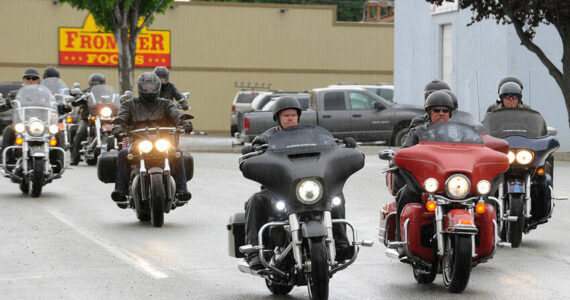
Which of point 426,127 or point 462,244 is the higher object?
point 426,127

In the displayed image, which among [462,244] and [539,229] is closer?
[462,244]

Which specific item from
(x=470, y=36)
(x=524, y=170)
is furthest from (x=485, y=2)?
(x=524, y=170)

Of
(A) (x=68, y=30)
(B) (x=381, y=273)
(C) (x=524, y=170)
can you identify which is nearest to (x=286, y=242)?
(B) (x=381, y=273)

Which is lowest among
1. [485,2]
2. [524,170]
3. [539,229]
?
[539,229]

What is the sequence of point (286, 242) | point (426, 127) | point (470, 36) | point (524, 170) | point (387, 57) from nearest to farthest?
point (286, 242)
point (426, 127)
point (524, 170)
point (470, 36)
point (387, 57)

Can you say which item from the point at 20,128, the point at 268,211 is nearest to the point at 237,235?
the point at 268,211

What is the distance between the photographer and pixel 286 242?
8320 millimetres

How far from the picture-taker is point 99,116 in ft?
74.9

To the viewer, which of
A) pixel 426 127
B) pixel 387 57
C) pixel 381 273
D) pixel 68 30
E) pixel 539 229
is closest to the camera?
pixel 426 127

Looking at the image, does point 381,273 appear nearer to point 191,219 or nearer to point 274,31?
point 191,219

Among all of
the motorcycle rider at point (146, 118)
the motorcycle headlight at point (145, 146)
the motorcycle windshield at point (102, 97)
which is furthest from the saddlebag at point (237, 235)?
the motorcycle windshield at point (102, 97)

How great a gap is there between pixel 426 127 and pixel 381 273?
140cm

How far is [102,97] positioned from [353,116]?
860cm

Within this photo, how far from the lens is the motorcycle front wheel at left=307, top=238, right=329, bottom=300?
25.5 ft
